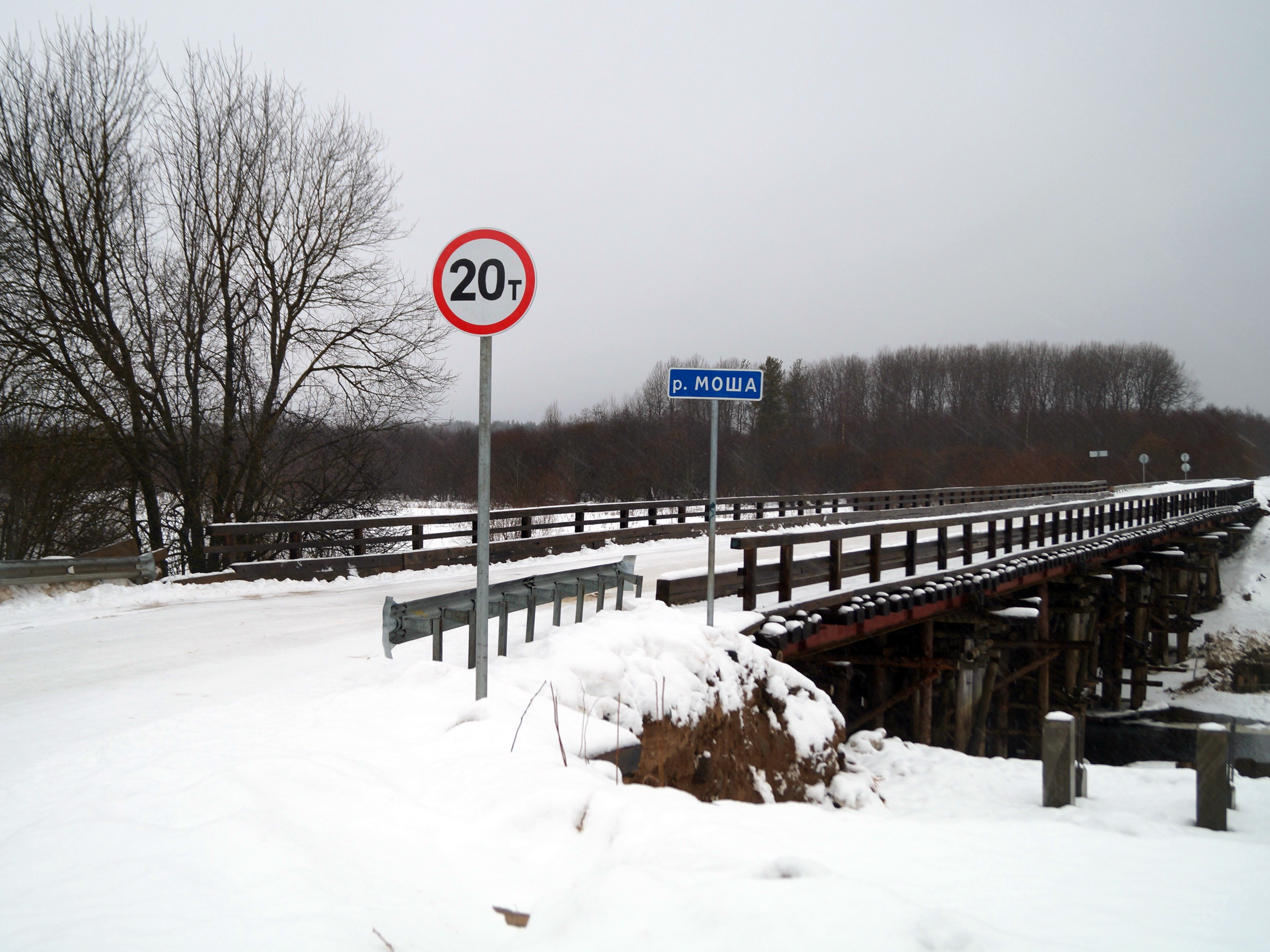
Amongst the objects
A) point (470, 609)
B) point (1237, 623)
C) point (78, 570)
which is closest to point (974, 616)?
point (470, 609)

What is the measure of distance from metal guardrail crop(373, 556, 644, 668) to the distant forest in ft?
163

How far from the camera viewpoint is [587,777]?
15.1 ft

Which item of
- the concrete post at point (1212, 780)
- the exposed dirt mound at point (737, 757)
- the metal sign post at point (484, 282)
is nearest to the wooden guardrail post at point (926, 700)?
the exposed dirt mound at point (737, 757)

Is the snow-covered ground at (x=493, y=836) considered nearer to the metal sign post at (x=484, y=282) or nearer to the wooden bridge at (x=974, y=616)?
the metal sign post at (x=484, y=282)

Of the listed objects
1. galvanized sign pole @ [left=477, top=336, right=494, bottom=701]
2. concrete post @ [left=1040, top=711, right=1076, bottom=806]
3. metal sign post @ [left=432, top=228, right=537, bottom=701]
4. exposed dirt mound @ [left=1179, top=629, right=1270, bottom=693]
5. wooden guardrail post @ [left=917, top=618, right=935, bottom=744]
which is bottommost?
exposed dirt mound @ [left=1179, top=629, right=1270, bottom=693]

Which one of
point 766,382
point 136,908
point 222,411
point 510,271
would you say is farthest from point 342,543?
point 766,382

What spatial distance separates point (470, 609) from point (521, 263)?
2.65m

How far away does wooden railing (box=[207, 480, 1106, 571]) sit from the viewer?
14711 mm

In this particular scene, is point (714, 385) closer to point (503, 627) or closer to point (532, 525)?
point (503, 627)

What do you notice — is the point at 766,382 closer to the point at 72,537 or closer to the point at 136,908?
the point at 72,537

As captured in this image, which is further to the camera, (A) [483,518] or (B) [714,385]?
(B) [714,385]

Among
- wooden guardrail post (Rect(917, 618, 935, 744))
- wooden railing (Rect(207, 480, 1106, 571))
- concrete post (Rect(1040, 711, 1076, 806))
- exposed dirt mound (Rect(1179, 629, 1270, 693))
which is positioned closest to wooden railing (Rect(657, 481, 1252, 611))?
wooden guardrail post (Rect(917, 618, 935, 744))

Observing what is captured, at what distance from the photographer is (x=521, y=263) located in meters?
5.12

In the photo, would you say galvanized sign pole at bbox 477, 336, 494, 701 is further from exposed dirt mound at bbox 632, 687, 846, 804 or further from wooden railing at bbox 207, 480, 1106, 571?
wooden railing at bbox 207, 480, 1106, 571
